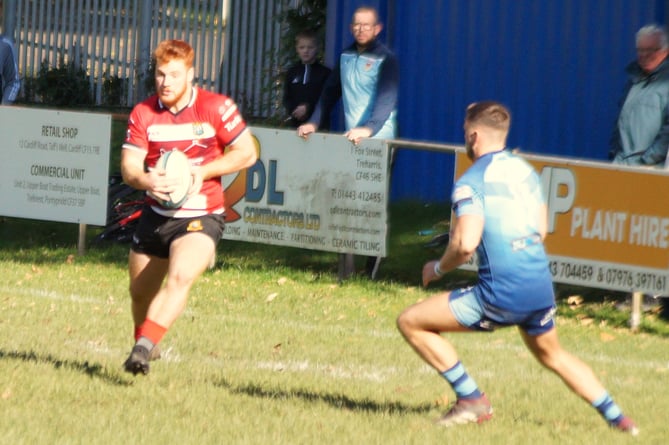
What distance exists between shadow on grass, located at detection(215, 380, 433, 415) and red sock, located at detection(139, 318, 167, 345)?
54 centimetres

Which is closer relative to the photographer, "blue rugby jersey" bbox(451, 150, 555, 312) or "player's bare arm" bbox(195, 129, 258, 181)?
"blue rugby jersey" bbox(451, 150, 555, 312)

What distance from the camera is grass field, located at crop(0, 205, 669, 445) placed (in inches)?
276

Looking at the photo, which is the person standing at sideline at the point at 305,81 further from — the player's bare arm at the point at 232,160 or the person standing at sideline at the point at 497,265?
the person standing at sideline at the point at 497,265

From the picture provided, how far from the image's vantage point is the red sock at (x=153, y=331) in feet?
25.5

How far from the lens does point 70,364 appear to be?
862 cm

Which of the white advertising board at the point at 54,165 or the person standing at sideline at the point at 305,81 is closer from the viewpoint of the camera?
the person standing at sideline at the point at 305,81

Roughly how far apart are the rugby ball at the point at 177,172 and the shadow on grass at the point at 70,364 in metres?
1.08

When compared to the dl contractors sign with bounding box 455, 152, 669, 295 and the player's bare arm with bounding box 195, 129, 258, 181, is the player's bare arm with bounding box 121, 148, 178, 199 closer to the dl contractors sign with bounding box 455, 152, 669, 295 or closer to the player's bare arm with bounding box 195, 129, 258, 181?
the player's bare arm with bounding box 195, 129, 258, 181

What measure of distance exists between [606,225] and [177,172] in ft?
14.8

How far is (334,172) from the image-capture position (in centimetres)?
1288

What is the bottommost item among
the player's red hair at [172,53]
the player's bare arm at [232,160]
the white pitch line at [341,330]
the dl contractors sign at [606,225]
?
the white pitch line at [341,330]

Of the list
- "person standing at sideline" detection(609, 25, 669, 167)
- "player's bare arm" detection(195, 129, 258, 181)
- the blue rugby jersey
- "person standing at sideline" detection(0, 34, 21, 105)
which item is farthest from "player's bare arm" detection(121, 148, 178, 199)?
"person standing at sideline" detection(0, 34, 21, 105)

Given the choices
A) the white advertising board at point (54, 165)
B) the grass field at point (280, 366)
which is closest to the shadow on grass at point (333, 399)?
the grass field at point (280, 366)

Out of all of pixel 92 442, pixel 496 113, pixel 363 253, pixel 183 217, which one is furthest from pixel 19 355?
pixel 363 253
